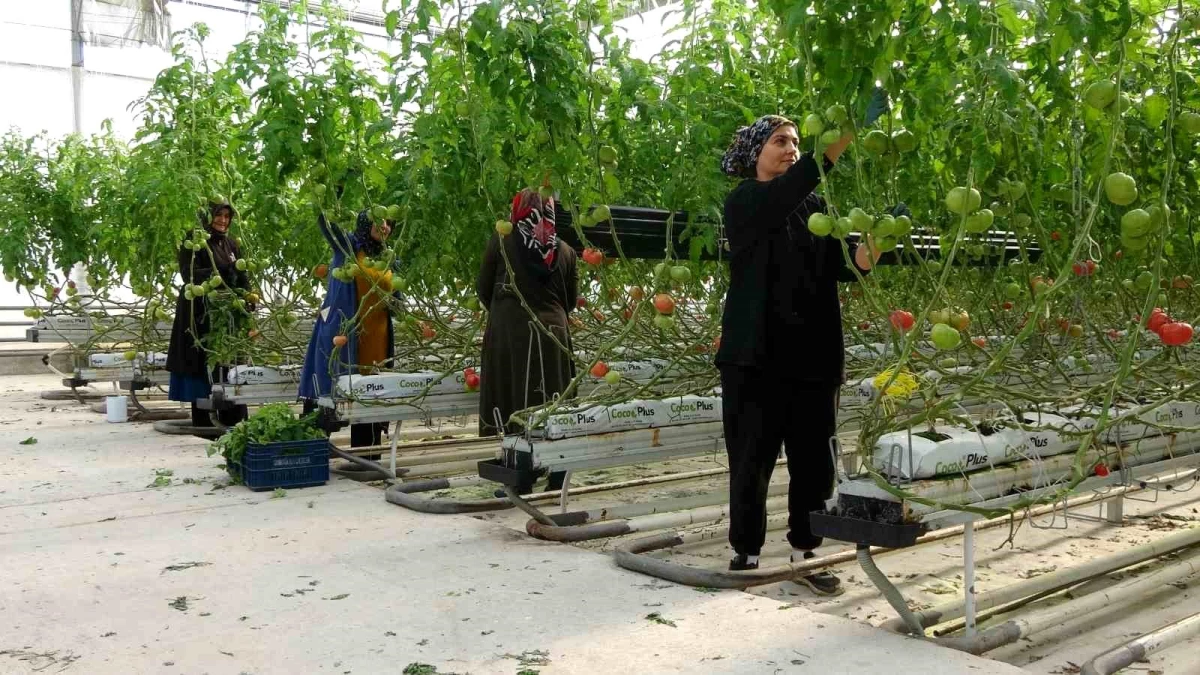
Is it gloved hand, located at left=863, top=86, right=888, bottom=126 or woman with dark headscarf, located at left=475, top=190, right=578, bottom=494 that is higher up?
gloved hand, located at left=863, top=86, right=888, bottom=126

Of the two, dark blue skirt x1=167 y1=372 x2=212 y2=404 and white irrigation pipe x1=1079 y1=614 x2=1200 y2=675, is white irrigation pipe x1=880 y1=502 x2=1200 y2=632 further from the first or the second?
dark blue skirt x1=167 y1=372 x2=212 y2=404

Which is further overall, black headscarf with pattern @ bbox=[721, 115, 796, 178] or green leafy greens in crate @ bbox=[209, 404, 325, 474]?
green leafy greens in crate @ bbox=[209, 404, 325, 474]

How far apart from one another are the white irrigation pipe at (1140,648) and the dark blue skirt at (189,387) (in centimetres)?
589

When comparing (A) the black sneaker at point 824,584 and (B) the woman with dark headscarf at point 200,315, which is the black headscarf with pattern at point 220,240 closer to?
(B) the woman with dark headscarf at point 200,315

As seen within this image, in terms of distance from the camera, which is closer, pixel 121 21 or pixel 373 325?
pixel 373 325

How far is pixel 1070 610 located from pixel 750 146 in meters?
1.54

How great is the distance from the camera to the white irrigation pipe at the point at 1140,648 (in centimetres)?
239

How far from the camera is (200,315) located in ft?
22.4

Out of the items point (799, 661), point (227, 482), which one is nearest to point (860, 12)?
point (799, 661)

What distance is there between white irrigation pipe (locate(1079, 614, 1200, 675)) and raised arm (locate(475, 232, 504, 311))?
2918 mm

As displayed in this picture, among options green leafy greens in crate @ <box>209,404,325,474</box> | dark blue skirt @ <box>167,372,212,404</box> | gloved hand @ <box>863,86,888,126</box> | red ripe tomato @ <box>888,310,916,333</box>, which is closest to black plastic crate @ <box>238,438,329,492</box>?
green leafy greens in crate @ <box>209,404,325,474</box>

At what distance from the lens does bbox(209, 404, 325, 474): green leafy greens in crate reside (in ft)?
15.9

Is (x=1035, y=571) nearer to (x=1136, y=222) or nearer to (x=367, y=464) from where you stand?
(x=1136, y=222)

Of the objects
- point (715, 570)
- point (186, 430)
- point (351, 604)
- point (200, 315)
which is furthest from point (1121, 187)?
point (186, 430)
